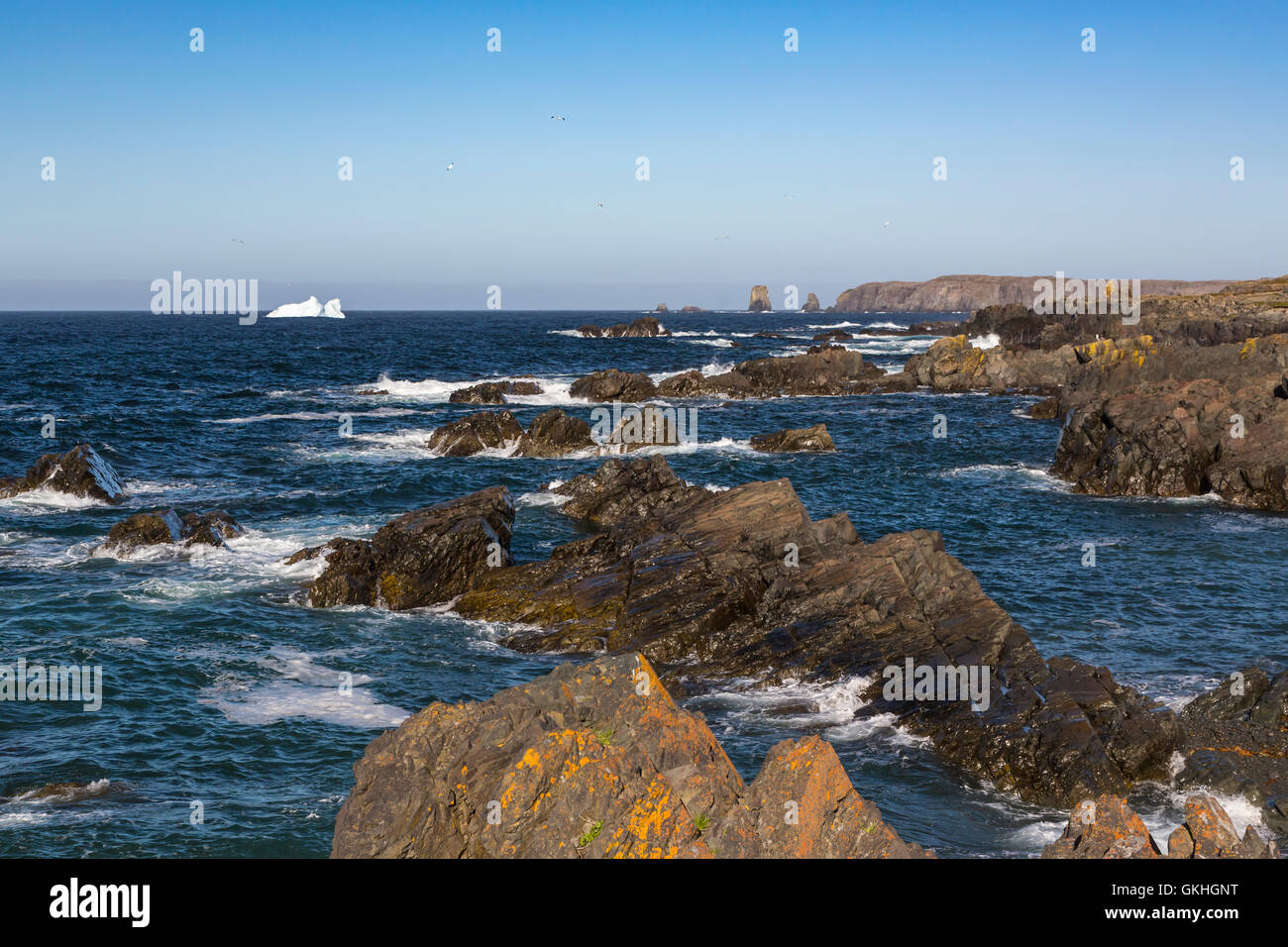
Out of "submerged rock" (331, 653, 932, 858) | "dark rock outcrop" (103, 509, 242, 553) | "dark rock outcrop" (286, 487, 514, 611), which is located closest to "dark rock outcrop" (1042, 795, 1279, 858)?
"submerged rock" (331, 653, 932, 858)

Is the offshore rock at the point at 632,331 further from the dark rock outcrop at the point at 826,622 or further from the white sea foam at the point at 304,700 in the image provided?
the white sea foam at the point at 304,700

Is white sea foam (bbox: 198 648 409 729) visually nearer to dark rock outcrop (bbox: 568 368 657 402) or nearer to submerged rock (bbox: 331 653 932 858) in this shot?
submerged rock (bbox: 331 653 932 858)

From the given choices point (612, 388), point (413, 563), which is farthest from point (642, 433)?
point (413, 563)

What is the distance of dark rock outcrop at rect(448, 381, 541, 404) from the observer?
69.6 meters

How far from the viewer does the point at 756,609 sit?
23.1m

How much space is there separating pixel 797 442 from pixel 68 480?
109 feet

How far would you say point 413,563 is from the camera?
26516 millimetres

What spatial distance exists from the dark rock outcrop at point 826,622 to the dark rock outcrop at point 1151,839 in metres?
5.97

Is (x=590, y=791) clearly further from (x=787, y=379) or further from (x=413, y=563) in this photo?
(x=787, y=379)

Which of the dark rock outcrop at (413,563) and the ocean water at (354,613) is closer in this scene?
the ocean water at (354,613)

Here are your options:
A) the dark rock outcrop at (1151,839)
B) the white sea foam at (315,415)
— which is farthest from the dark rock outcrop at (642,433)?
the dark rock outcrop at (1151,839)

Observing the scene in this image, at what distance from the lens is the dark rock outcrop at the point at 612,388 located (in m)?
71.1

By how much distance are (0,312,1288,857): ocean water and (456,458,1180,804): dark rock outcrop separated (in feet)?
2.42
